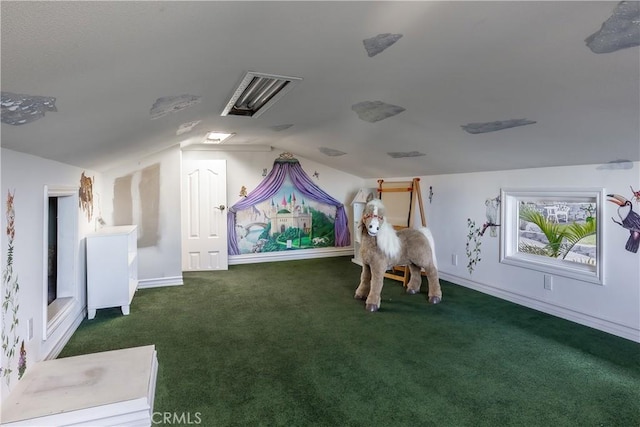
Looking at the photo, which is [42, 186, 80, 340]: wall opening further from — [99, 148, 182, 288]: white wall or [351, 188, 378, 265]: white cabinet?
[351, 188, 378, 265]: white cabinet

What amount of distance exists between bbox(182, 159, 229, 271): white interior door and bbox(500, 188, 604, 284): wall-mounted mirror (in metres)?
3.94

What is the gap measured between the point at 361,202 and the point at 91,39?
5.15m

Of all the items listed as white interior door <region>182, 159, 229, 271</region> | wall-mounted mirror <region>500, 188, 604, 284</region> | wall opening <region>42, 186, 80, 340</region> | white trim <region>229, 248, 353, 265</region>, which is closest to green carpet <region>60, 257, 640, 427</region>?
wall opening <region>42, 186, 80, 340</region>

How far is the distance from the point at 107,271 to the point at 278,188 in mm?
3214

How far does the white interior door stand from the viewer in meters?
5.53

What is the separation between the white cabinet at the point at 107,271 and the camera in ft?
11.3

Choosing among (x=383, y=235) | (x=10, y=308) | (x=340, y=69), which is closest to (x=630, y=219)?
(x=383, y=235)

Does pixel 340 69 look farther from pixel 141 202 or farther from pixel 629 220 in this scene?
pixel 141 202

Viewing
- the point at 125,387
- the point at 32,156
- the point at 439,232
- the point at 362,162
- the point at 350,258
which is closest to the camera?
the point at 125,387

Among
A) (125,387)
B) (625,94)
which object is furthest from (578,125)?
(125,387)

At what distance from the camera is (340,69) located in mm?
2215

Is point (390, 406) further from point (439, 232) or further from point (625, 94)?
point (439, 232)

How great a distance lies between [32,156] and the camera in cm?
227

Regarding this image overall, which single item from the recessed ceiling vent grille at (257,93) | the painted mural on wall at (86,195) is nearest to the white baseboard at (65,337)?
the painted mural on wall at (86,195)
